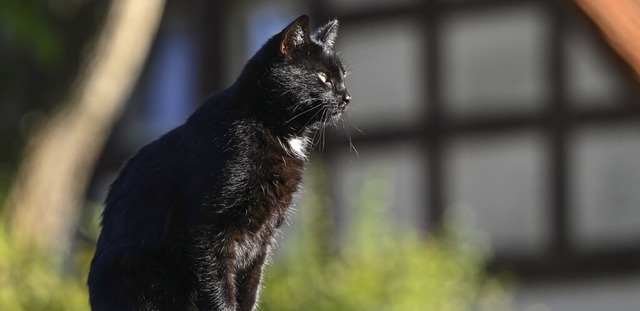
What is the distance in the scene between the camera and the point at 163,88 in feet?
47.3

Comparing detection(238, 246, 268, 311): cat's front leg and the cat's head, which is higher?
the cat's head

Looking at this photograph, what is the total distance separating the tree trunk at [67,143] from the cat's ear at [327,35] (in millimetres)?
5931

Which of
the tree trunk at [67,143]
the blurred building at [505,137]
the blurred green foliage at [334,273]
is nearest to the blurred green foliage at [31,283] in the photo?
the blurred green foliage at [334,273]

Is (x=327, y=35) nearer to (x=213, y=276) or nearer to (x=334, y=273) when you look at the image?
(x=213, y=276)

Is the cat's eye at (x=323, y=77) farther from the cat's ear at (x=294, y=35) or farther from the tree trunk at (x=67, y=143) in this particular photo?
the tree trunk at (x=67, y=143)

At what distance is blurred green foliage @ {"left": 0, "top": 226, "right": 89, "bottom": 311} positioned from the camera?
780 centimetres

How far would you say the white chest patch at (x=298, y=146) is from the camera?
10.5 ft

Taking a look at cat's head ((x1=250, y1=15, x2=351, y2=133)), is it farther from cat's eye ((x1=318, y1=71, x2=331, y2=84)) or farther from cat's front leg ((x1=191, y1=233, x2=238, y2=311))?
cat's front leg ((x1=191, y1=233, x2=238, y2=311))

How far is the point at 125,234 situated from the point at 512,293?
29.6 feet

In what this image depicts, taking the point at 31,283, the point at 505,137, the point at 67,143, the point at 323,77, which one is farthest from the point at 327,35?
the point at 505,137

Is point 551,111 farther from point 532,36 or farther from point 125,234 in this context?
point 125,234

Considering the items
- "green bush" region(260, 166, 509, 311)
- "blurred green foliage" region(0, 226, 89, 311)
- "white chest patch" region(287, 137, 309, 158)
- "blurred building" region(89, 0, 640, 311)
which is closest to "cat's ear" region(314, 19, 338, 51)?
"white chest patch" region(287, 137, 309, 158)

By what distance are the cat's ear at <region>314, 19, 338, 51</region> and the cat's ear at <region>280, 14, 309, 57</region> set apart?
0.09 m

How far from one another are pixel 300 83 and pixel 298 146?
0.48 feet
